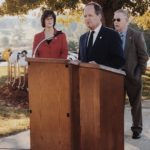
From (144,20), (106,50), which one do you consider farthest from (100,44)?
(144,20)

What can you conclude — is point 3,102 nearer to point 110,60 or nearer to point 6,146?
point 6,146

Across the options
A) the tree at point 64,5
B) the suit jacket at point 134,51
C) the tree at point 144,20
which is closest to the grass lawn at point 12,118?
the suit jacket at point 134,51

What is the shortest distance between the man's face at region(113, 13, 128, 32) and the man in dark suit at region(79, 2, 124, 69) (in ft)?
3.92

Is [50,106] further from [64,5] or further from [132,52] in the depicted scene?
[64,5]

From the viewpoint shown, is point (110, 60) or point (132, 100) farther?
point (132, 100)

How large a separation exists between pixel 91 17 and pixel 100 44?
0.30 meters

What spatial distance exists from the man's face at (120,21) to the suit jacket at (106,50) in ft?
3.92

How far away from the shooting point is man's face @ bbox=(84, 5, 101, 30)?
4.98m

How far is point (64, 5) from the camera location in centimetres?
1850

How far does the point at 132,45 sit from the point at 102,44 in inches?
63.4

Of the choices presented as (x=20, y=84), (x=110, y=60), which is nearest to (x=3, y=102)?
(x=20, y=84)

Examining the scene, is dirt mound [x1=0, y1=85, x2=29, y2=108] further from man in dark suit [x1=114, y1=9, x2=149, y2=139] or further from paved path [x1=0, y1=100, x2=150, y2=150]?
man in dark suit [x1=114, y1=9, x2=149, y2=139]

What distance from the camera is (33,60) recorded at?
489 cm

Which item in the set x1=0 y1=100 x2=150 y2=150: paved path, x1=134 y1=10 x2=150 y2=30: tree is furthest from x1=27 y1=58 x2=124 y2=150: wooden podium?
x1=134 y1=10 x2=150 y2=30: tree
